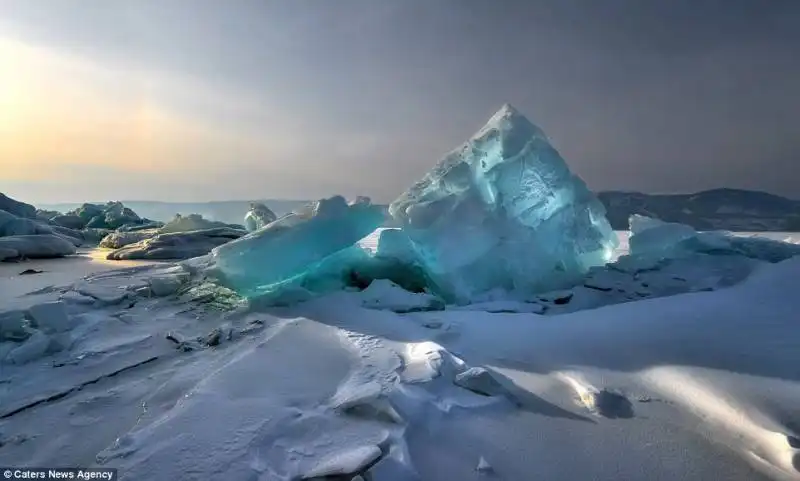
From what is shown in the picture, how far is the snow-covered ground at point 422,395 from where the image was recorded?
5.85ft

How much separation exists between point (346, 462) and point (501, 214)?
4.57 metres

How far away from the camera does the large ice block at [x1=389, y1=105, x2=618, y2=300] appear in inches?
214

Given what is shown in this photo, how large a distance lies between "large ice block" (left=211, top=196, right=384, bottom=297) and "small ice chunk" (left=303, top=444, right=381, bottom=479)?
3.19m

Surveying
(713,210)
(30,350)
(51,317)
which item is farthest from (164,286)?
(713,210)

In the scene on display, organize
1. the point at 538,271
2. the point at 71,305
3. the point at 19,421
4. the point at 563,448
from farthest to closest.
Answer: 1. the point at 538,271
2. the point at 71,305
3. the point at 19,421
4. the point at 563,448

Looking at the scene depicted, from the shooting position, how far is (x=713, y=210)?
3066 centimetres

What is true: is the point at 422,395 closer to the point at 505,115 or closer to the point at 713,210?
the point at 505,115

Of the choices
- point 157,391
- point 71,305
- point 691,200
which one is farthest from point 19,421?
point 691,200

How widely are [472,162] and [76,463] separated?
5331mm

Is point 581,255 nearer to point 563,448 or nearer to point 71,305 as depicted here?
point 563,448

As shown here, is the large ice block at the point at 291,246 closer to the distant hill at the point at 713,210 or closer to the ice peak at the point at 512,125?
the ice peak at the point at 512,125

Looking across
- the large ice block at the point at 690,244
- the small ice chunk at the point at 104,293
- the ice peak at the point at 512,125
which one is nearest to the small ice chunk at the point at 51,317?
the small ice chunk at the point at 104,293

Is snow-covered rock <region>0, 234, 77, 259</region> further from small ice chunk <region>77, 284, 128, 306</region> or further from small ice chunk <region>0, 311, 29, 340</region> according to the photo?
small ice chunk <region>0, 311, 29, 340</region>

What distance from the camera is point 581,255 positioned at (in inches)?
251
